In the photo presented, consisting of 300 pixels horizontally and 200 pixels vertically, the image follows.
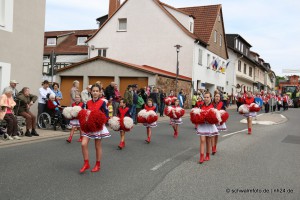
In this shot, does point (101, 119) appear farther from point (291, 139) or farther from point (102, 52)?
point (102, 52)

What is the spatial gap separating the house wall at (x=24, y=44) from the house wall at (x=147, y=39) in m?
20.1

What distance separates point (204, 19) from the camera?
38281 mm

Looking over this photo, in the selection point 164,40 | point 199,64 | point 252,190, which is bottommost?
point 252,190

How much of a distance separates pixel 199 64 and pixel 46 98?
23558mm

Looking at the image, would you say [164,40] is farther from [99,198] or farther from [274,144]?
[99,198]

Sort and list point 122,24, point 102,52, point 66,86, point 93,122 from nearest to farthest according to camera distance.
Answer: point 93,122 → point 66,86 → point 122,24 → point 102,52

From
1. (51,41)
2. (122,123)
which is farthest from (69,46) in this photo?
(122,123)

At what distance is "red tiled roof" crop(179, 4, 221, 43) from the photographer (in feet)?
122

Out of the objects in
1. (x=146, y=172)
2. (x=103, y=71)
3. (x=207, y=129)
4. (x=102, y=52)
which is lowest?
(x=146, y=172)

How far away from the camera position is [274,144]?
11750 mm

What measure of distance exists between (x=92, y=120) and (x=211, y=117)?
293 centimetres

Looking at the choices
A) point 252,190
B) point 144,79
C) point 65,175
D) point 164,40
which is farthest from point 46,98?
point 164,40

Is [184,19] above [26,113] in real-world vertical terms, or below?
above

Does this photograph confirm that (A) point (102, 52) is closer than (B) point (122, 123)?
No
